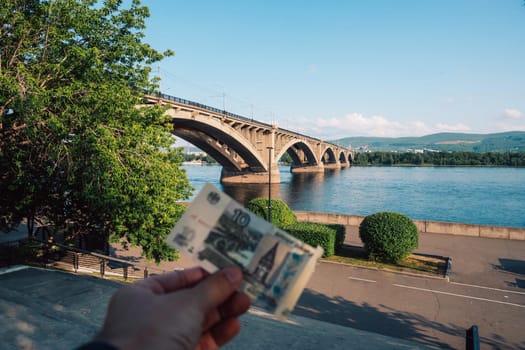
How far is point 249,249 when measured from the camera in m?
2.70

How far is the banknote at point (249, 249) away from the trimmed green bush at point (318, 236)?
16.8 meters

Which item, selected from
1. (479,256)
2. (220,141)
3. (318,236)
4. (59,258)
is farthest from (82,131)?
(220,141)

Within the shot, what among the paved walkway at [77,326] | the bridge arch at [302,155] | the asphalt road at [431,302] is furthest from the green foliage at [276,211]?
the bridge arch at [302,155]

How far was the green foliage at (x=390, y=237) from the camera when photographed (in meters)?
18.2

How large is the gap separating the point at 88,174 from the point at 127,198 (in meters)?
1.29

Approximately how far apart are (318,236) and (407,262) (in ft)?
15.7

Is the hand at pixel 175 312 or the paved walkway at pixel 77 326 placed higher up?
the hand at pixel 175 312

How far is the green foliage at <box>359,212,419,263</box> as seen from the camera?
18172 millimetres

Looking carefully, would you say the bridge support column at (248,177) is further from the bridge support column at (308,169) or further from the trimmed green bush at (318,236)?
the trimmed green bush at (318,236)

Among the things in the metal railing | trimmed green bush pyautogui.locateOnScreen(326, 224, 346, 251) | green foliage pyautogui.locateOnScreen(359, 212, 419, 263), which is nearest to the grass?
trimmed green bush pyautogui.locateOnScreen(326, 224, 346, 251)

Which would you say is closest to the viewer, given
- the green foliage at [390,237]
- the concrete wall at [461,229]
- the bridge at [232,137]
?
the green foliage at [390,237]

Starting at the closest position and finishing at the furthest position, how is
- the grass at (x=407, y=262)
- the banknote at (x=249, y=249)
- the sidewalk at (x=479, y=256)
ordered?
the banknote at (x=249, y=249), the sidewalk at (x=479, y=256), the grass at (x=407, y=262)

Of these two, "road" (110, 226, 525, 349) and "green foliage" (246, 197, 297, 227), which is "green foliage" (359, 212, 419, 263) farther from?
"green foliage" (246, 197, 297, 227)

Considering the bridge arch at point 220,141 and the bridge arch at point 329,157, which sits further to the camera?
the bridge arch at point 329,157
